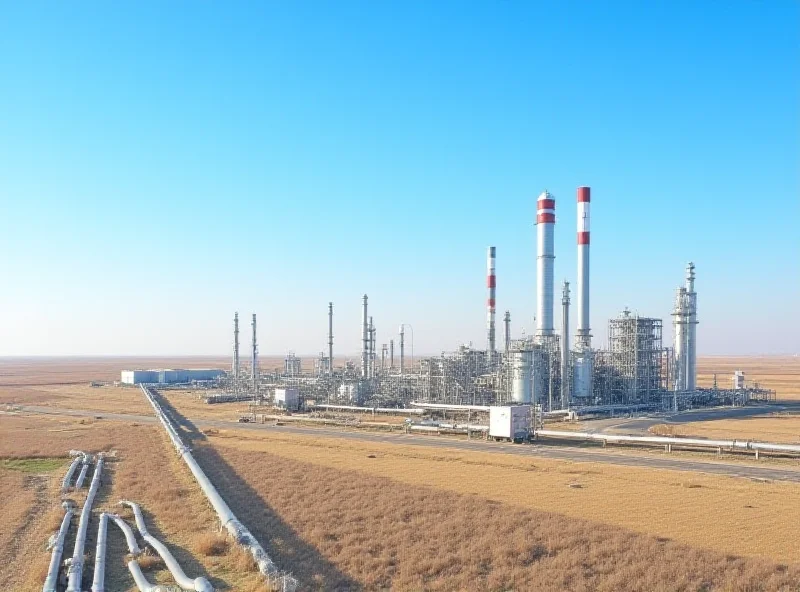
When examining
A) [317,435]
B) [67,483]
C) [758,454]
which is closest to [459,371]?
[317,435]

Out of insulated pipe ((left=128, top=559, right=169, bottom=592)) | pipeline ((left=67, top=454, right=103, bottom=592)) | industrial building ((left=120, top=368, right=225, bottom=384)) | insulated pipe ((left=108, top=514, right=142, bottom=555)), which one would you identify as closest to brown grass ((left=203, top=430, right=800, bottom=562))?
pipeline ((left=67, top=454, right=103, bottom=592))

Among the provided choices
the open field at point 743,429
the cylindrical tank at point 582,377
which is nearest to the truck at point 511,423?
the open field at point 743,429

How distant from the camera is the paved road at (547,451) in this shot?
34250 mm

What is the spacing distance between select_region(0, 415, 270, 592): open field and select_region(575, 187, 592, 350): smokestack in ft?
150

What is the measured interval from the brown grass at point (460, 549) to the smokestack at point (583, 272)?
165 feet

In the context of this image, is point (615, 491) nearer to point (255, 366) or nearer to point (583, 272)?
point (583, 272)

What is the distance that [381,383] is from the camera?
8262cm

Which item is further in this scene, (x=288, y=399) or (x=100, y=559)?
(x=288, y=399)

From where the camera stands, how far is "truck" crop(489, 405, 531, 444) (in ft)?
156

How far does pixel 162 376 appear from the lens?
136250mm

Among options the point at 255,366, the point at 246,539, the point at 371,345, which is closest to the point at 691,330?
the point at 371,345

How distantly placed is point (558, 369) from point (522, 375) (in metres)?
6.33

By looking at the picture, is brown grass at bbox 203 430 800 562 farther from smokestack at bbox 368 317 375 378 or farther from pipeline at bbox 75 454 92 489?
smokestack at bbox 368 317 375 378

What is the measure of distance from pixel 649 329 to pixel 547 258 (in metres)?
15.1
